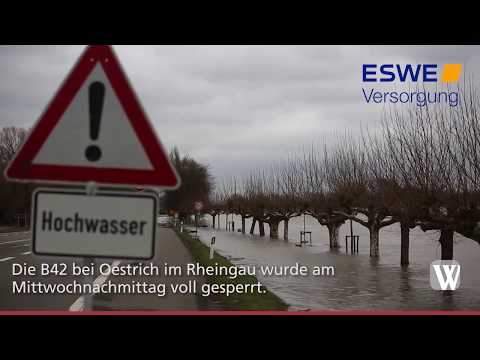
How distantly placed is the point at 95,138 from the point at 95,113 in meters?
0.16

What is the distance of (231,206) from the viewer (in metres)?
75.9

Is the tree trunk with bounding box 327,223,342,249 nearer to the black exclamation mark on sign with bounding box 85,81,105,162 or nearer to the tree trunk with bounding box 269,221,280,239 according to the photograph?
the tree trunk with bounding box 269,221,280,239

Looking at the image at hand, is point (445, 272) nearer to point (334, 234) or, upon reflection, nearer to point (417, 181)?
point (417, 181)

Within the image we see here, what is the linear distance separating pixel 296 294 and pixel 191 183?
197 feet

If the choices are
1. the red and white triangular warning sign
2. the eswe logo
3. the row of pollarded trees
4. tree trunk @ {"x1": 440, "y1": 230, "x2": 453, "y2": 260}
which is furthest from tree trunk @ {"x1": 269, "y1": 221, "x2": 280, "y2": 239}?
the red and white triangular warning sign

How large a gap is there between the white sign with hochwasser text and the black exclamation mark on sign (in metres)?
0.24

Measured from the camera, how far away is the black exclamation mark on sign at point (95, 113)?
3447 millimetres

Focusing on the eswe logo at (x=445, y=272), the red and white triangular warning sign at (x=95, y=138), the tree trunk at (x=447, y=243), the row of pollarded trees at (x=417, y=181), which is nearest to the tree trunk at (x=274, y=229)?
the row of pollarded trees at (x=417, y=181)

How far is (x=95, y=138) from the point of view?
347 centimetres

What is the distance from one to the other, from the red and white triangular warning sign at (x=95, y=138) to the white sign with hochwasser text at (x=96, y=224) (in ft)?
0.44

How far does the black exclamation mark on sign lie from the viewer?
3447mm

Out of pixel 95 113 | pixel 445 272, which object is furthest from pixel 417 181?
pixel 95 113
